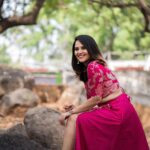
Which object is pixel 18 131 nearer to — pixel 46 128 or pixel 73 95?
pixel 46 128

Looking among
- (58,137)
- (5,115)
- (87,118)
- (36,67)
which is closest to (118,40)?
(36,67)

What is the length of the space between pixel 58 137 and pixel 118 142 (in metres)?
2.44

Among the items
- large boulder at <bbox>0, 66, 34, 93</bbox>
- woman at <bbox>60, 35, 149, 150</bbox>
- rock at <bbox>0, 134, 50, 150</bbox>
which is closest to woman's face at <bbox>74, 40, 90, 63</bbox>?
woman at <bbox>60, 35, 149, 150</bbox>

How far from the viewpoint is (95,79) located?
4.50 meters

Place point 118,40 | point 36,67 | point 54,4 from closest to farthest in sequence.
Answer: point 54,4 < point 36,67 < point 118,40

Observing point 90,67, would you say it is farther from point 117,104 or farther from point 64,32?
point 64,32

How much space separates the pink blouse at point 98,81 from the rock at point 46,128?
93.9 inches

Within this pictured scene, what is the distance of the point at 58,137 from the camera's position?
22.5 feet

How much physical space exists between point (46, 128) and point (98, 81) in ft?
8.42

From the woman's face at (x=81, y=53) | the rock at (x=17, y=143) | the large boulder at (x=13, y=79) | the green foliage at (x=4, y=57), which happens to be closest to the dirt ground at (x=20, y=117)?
the large boulder at (x=13, y=79)

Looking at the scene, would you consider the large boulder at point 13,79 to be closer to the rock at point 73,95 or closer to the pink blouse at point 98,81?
the rock at point 73,95

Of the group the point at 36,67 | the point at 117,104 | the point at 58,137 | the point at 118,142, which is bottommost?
the point at 36,67

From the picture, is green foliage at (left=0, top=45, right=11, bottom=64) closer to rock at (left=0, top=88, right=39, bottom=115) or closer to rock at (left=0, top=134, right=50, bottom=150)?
rock at (left=0, top=88, right=39, bottom=115)

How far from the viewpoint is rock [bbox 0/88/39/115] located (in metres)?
14.3
